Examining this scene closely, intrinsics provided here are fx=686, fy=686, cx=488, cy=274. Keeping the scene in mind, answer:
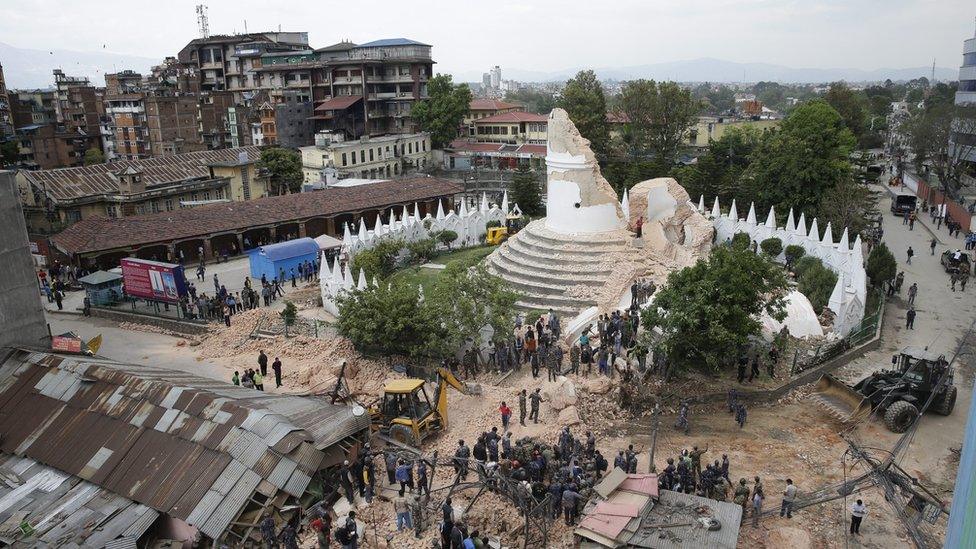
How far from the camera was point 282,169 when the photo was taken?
165ft

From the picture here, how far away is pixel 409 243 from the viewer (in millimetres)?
34031

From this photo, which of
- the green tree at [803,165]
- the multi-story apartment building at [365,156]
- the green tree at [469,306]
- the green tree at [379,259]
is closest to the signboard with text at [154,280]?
the green tree at [379,259]

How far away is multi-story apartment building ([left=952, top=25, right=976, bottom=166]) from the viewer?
154 feet

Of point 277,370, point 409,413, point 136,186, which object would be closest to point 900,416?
point 409,413

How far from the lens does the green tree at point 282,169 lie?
5009 centimetres

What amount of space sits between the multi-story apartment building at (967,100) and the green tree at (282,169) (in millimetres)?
→ 45917

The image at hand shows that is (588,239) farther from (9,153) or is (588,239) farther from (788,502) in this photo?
(9,153)

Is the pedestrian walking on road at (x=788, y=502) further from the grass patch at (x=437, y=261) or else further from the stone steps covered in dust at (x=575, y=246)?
the grass patch at (x=437, y=261)

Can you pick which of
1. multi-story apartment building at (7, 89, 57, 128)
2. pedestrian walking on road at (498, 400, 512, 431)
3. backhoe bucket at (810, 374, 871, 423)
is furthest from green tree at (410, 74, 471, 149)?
pedestrian walking on road at (498, 400, 512, 431)

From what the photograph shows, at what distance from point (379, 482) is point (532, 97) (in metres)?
178

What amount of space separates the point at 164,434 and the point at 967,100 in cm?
6716

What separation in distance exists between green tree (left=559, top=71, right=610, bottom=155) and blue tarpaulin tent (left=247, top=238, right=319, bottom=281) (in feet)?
95.7

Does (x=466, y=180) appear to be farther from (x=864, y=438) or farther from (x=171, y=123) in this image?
(x=864, y=438)

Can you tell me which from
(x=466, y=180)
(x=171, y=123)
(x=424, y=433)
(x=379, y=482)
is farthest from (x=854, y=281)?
(x=171, y=123)
